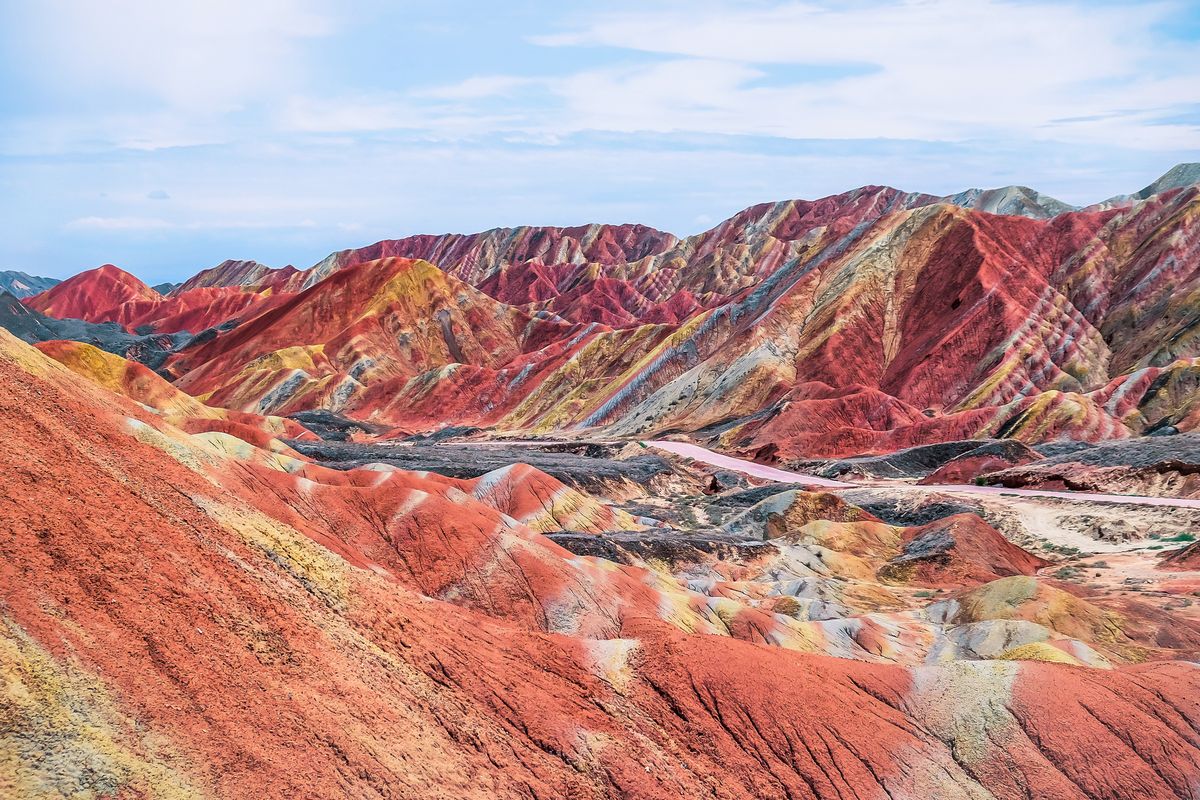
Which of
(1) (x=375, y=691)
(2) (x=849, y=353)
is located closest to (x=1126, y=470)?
(2) (x=849, y=353)

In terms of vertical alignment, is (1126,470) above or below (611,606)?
below

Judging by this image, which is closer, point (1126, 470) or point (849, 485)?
point (1126, 470)

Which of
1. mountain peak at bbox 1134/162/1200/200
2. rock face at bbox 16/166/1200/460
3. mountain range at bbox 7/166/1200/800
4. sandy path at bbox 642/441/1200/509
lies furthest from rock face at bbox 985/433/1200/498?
mountain peak at bbox 1134/162/1200/200

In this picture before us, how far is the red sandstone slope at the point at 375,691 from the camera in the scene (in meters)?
11.7

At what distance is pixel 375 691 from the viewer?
1424 centimetres

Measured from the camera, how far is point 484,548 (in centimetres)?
2777

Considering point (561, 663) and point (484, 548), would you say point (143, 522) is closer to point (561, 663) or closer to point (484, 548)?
point (561, 663)

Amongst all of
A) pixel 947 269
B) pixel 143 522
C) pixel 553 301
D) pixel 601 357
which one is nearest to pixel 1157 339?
pixel 947 269

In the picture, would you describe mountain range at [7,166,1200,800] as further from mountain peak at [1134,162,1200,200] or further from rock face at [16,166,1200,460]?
mountain peak at [1134,162,1200,200]

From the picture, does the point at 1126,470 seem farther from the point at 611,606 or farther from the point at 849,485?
the point at 611,606

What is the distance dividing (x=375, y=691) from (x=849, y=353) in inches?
3592

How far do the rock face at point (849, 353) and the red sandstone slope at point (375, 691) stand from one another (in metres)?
51.6

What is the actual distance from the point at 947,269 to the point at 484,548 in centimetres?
8930

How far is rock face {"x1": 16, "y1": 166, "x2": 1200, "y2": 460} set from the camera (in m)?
80.4
